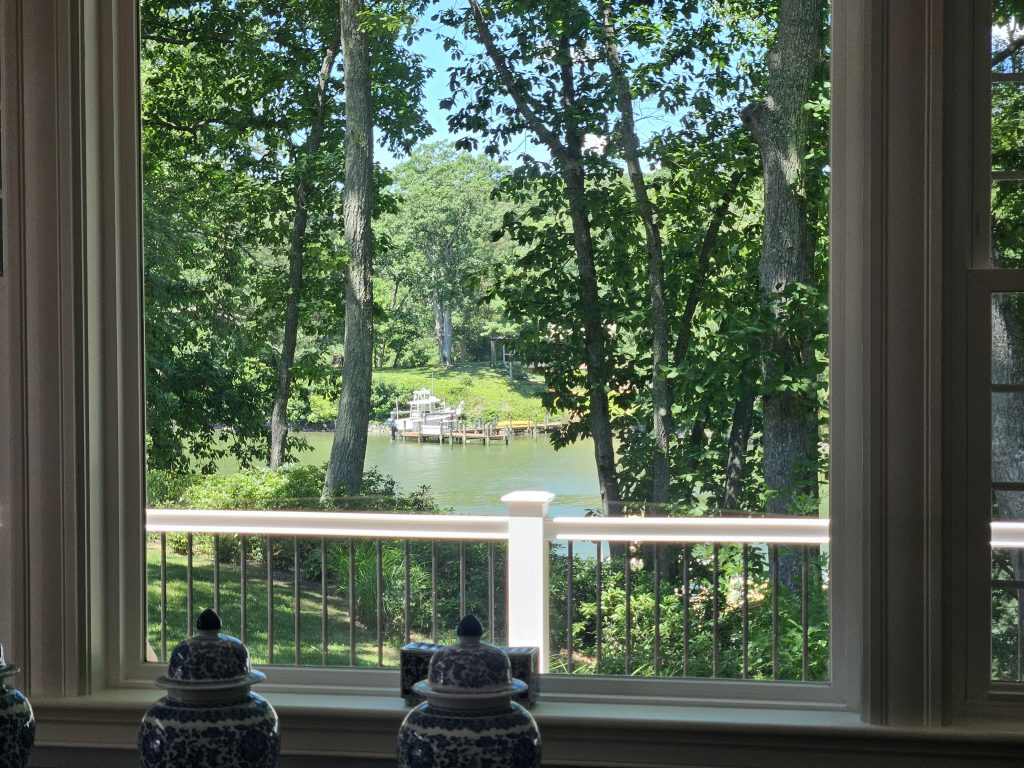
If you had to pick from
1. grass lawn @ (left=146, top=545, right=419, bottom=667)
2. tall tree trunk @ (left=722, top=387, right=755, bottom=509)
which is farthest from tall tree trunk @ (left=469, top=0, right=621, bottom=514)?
grass lawn @ (left=146, top=545, right=419, bottom=667)

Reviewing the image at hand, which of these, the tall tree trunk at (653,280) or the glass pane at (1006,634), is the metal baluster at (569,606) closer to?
the tall tree trunk at (653,280)

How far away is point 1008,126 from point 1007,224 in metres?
0.18

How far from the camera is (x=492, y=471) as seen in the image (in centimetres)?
442

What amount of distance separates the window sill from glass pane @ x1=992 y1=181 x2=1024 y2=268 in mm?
857

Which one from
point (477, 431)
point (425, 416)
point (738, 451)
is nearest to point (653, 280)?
point (738, 451)

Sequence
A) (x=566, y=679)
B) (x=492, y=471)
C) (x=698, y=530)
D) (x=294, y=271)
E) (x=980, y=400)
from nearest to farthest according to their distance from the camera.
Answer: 1. (x=980, y=400)
2. (x=566, y=679)
3. (x=698, y=530)
4. (x=492, y=471)
5. (x=294, y=271)

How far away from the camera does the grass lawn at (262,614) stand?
14.8 feet

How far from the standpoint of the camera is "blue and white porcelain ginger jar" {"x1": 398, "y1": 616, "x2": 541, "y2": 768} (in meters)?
1.35

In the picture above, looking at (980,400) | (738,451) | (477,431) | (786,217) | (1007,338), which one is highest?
(786,217)

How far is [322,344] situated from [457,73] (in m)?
1.41

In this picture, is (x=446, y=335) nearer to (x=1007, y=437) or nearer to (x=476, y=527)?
(x=476, y=527)

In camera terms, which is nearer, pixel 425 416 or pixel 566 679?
pixel 566 679

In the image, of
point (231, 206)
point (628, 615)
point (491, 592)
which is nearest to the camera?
point (628, 615)

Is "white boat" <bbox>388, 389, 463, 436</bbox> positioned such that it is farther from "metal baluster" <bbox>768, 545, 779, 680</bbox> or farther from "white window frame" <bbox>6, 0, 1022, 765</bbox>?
"white window frame" <bbox>6, 0, 1022, 765</bbox>
